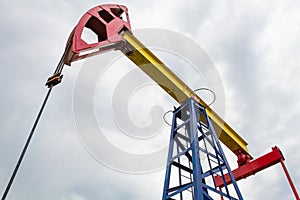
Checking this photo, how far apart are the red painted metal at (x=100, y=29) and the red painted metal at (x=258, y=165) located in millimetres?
5356

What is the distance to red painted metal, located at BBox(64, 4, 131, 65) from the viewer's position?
510 centimetres

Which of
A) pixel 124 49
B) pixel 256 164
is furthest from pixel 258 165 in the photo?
pixel 124 49

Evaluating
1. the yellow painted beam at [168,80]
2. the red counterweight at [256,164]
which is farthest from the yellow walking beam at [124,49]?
the red counterweight at [256,164]

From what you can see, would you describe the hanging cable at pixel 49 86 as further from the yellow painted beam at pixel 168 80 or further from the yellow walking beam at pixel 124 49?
the yellow painted beam at pixel 168 80

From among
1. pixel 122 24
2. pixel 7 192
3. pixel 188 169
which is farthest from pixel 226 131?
pixel 7 192

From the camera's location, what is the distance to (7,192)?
277 centimetres

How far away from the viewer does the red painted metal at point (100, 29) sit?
5.10 metres

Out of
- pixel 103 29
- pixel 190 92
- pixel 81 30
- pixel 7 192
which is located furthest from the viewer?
pixel 190 92

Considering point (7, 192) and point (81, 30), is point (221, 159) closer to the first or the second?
point (81, 30)

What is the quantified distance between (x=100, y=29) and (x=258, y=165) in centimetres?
596

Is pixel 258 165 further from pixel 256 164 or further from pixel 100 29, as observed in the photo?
pixel 100 29

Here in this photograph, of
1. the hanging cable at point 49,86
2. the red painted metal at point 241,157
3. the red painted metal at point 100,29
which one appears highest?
A: the red painted metal at point 100,29

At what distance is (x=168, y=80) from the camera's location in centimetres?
748

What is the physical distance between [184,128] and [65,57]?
3950 mm
